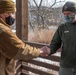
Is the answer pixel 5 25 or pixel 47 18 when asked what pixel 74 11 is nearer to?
pixel 5 25

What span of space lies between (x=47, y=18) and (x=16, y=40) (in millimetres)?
13858

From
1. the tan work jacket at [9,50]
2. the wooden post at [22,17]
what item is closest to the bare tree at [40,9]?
the wooden post at [22,17]

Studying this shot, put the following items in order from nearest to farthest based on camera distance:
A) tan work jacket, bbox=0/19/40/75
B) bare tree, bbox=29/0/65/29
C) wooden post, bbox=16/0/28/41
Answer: tan work jacket, bbox=0/19/40/75
wooden post, bbox=16/0/28/41
bare tree, bbox=29/0/65/29

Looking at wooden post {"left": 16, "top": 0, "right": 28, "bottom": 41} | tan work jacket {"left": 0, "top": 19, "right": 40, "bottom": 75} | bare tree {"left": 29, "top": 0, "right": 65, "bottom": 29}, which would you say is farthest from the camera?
bare tree {"left": 29, "top": 0, "right": 65, "bottom": 29}

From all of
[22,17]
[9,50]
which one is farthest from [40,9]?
[9,50]

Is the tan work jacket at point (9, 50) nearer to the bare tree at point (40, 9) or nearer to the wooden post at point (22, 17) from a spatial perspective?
the wooden post at point (22, 17)

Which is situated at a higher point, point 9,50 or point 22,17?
point 9,50

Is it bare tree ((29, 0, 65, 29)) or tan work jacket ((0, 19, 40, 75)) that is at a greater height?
tan work jacket ((0, 19, 40, 75))

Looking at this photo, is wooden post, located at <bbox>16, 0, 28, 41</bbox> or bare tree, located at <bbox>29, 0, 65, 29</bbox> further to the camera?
bare tree, located at <bbox>29, 0, 65, 29</bbox>

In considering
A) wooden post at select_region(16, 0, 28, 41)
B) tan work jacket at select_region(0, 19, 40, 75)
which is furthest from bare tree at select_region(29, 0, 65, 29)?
tan work jacket at select_region(0, 19, 40, 75)

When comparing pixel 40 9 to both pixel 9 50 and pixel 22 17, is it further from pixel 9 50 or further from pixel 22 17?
pixel 9 50

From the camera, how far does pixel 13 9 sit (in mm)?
2742

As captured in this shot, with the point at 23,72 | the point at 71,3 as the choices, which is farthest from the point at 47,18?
the point at 71,3

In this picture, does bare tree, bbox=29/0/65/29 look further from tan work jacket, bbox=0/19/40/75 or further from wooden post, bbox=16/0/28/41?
tan work jacket, bbox=0/19/40/75
